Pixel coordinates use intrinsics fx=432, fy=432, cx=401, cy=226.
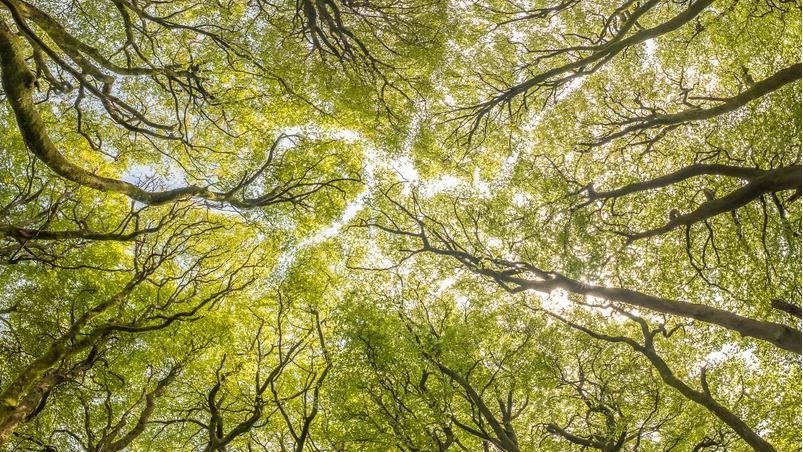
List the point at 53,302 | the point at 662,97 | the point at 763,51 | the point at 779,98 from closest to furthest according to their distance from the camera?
1. the point at 779,98
2. the point at 763,51
3. the point at 662,97
4. the point at 53,302

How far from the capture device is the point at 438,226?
13047 mm

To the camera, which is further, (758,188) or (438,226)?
(438,226)

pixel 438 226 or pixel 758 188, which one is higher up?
pixel 438 226

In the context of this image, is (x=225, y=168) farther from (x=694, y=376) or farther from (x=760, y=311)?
(x=694, y=376)

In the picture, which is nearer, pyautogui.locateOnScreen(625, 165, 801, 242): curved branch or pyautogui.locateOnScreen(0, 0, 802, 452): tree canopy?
pyautogui.locateOnScreen(625, 165, 801, 242): curved branch

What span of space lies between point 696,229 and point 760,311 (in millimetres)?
2279

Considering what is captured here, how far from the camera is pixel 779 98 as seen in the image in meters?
9.01

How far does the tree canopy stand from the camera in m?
9.44

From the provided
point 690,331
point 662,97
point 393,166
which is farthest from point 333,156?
point 690,331

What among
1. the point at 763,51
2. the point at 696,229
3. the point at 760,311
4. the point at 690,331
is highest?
the point at 763,51

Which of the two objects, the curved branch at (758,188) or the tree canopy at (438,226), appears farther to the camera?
the tree canopy at (438,226)

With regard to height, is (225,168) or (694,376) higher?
(225,168)

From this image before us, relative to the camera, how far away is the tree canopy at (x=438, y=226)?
9438mm

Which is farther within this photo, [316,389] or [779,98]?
[316,389]
